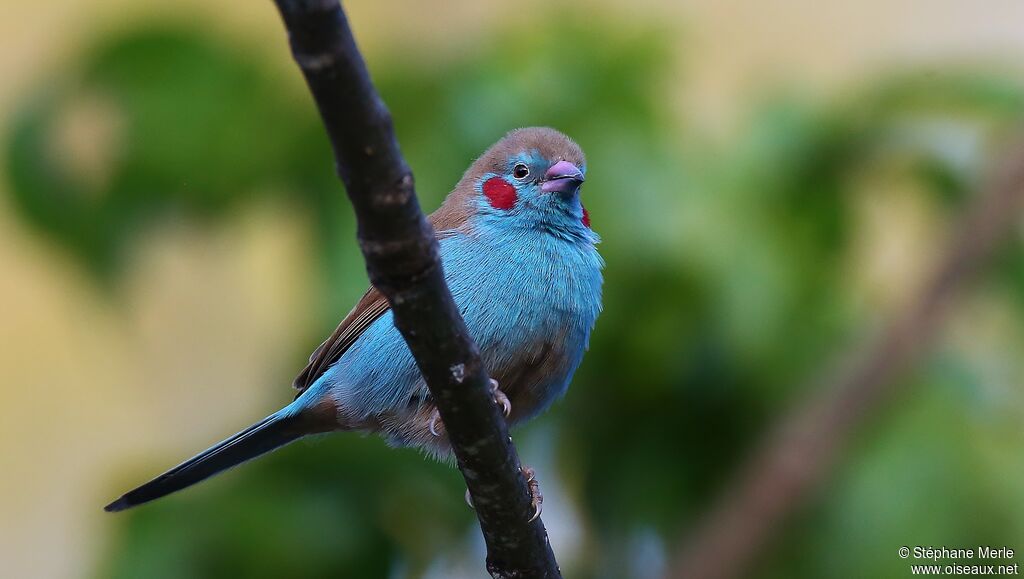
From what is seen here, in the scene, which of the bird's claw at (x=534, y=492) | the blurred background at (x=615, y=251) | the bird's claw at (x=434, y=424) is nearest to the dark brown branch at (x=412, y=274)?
the bird's claw at (x=534, y=492)

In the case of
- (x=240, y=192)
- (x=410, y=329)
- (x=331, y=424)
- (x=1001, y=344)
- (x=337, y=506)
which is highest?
(x=240, y=192)

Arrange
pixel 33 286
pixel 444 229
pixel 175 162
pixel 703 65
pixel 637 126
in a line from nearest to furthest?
pixel 444 229
pixel 637 126
pixel 175 162
pixel 703 65
pixel 33 286

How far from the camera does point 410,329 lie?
2.03 m

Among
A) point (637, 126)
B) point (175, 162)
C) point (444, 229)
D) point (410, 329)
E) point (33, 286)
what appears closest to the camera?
point (410, 329)

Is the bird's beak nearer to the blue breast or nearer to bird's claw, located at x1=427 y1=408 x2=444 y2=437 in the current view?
the blue breast

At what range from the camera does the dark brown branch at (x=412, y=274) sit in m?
1.63

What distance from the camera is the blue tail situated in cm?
319

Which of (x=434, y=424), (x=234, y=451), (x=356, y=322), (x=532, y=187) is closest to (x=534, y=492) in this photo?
(x=434, y=424)

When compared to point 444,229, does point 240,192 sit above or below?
above

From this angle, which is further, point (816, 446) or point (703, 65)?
point (703, 65)

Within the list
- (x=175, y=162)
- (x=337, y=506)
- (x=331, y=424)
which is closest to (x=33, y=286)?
(x=175, y=162)

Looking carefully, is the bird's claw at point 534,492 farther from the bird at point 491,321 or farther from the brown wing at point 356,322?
the brown wing at point 356,322

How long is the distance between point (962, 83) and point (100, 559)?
10.1 feet

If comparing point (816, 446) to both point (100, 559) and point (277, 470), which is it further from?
point (100, 559)
